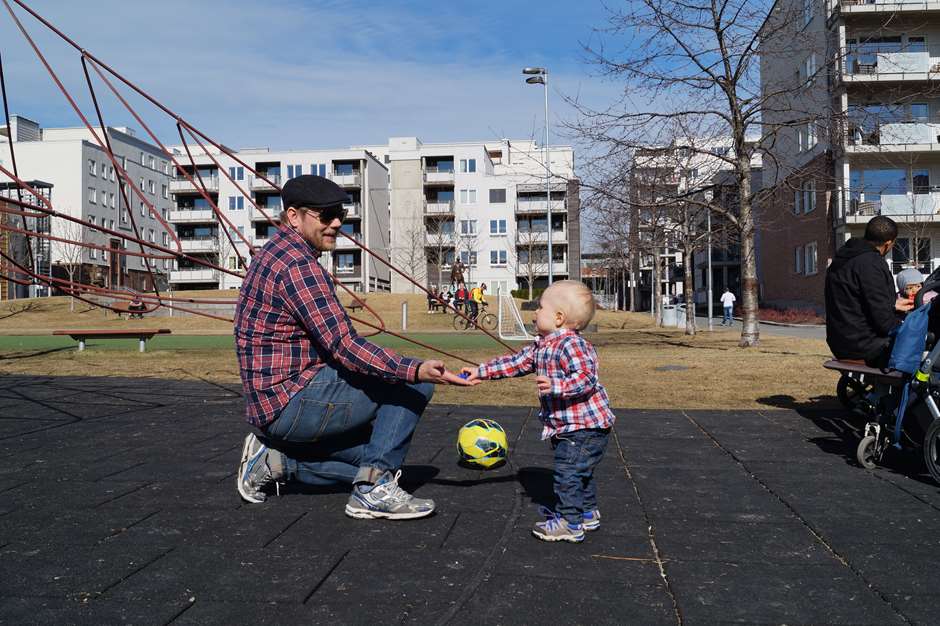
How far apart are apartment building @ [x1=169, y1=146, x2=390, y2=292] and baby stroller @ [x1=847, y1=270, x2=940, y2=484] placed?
65.4 m

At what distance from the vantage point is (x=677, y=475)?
4.96 m

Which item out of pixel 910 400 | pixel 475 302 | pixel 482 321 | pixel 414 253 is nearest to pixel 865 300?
pixel 910 400

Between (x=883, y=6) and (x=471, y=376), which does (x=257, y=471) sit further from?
(x=883, y=6)

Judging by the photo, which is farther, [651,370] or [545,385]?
[651,370]

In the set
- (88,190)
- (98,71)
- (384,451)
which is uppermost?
(88,190)

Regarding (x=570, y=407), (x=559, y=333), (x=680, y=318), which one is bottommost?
(x=680, y=318)

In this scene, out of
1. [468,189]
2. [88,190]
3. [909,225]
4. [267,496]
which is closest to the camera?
[267,496]

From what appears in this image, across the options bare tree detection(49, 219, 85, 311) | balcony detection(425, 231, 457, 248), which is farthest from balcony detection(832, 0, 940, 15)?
bare tree detection(49, 219, 85, 311)

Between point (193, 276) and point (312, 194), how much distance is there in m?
75.4

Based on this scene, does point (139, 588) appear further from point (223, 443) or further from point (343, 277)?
point (343, 277)

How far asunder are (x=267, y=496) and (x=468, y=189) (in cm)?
7090

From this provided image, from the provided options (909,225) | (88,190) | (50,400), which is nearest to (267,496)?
(50,400)

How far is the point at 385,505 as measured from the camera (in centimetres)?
388

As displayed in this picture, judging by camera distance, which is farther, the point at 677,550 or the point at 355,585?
the point at 677,550
